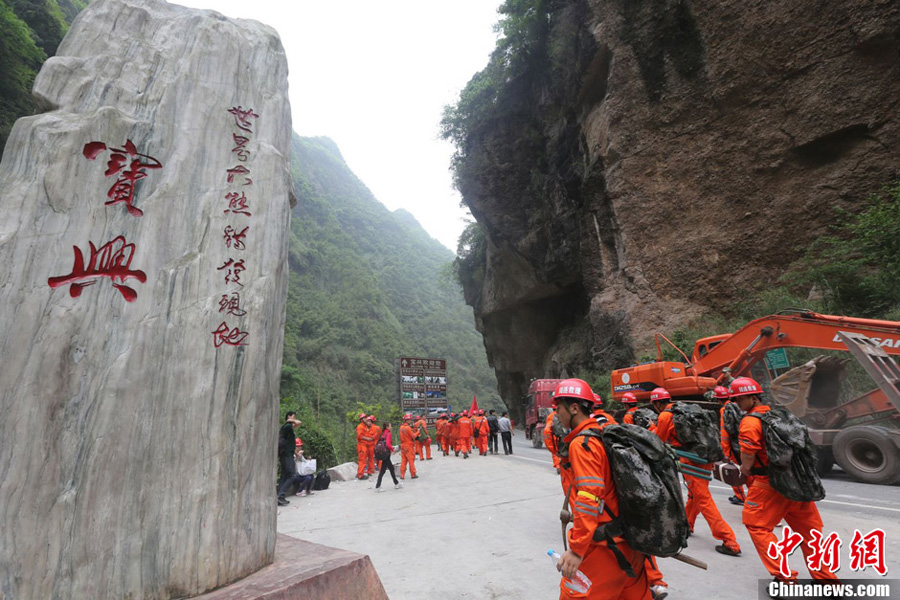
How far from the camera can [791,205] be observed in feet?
40.2

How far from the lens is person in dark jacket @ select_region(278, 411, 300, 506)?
754cm

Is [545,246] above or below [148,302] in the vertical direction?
above

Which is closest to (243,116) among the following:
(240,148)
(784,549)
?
(240,148)

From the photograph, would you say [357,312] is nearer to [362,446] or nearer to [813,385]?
[362,446]

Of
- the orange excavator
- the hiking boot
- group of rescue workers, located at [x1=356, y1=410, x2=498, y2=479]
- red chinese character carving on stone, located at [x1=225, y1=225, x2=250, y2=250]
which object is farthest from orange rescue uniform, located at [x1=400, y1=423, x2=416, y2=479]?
red chinese character carving on stone, located at [x1=225, y1=225, x2=250, y2=250]

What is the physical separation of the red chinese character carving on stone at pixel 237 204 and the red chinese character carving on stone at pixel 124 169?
49cm

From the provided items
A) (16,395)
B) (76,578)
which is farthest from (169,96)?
(76,578)

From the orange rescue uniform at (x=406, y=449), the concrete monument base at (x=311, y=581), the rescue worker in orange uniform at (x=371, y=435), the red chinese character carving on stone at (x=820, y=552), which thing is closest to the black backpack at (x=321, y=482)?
the rescue worker in orange uniform at (x=371, y=435)

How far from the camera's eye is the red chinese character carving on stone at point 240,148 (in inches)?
129

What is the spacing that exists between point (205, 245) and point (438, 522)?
438 centimetres

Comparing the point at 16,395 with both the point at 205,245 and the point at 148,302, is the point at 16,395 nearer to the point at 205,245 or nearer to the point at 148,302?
the point at 148,302

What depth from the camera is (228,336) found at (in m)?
2.90

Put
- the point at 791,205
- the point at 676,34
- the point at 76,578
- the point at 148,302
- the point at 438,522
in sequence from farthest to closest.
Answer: the point at 676,34
the point at 791,205
the point at 438,522
the point at 148,302
the point at 76,578

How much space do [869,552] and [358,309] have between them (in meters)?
48.9
